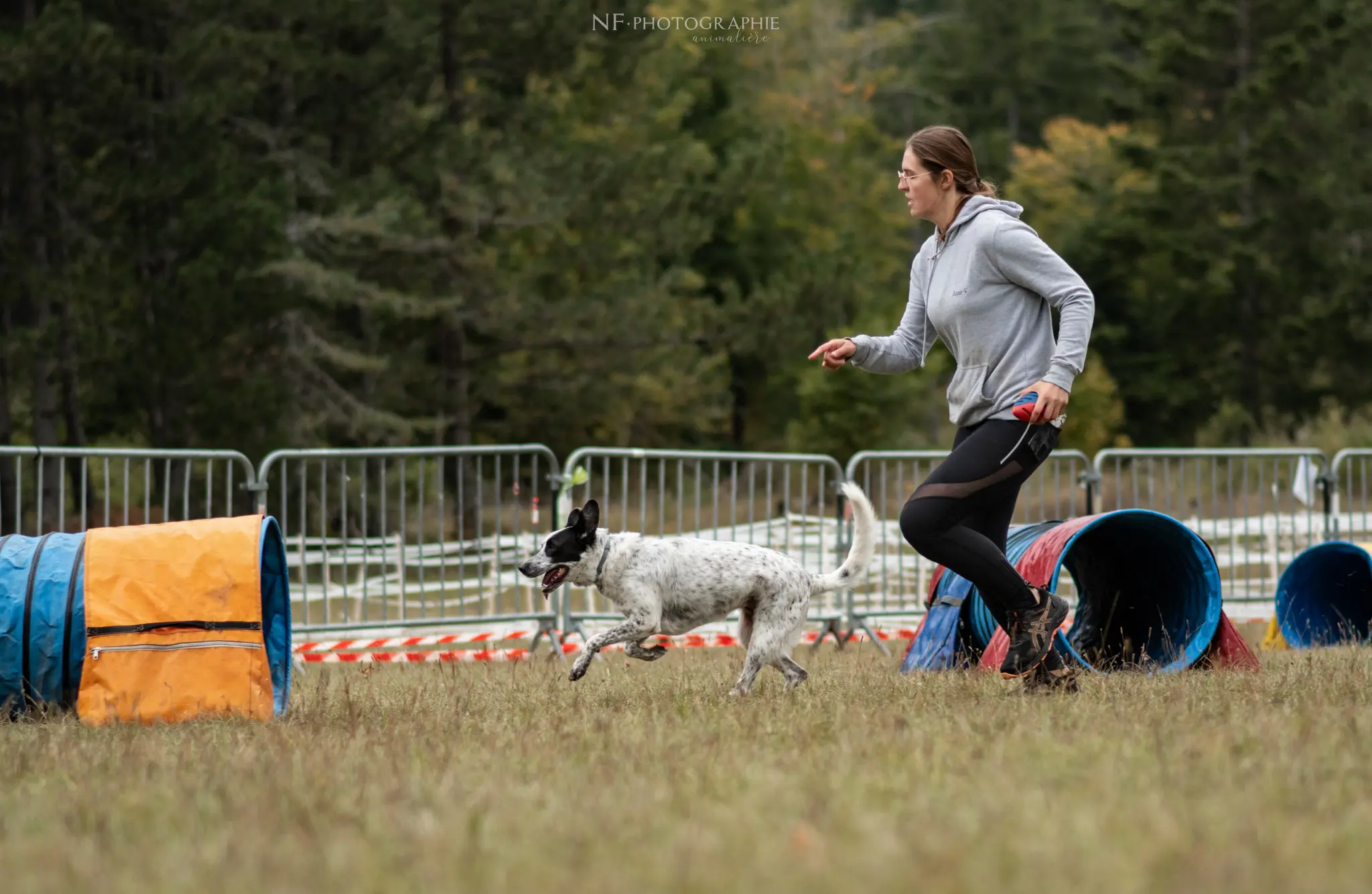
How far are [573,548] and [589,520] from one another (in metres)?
0.15

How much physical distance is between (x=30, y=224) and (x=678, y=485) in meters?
12.2

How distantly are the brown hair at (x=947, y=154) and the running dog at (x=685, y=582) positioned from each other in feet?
5.06

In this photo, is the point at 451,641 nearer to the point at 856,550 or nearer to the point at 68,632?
the point at 856,550

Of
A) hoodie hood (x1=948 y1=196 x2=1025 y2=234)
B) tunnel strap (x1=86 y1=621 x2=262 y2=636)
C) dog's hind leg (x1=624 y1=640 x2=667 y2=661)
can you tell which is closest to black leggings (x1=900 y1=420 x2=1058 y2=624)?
hoodie hood (x1=948 y1=196 x2=1025 y2=234)

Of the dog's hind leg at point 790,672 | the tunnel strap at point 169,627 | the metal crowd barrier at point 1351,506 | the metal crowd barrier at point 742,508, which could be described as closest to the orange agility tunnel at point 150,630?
the tunnel strap at point 169,627

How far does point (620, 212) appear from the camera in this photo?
26156mm

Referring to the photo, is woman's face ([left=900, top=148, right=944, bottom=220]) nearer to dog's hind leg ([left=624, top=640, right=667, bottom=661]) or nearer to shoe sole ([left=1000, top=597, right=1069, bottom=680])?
shoe sole ([left=1000, top=597, right=1069, bottom=680])

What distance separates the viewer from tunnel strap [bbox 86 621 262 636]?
5645mm

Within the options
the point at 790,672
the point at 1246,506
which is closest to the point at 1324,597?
the point at 1246,506

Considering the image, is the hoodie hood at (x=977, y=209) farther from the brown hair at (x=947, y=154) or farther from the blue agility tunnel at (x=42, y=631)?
the blue agility tunnel at (x=42, y=631)

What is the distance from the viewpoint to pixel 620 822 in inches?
131

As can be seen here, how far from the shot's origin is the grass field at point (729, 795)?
9.38ft

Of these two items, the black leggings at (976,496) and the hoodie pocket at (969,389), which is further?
the hoodie pocket at (969,389)

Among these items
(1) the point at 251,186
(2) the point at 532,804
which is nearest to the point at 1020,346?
(2) the point at 532,804
